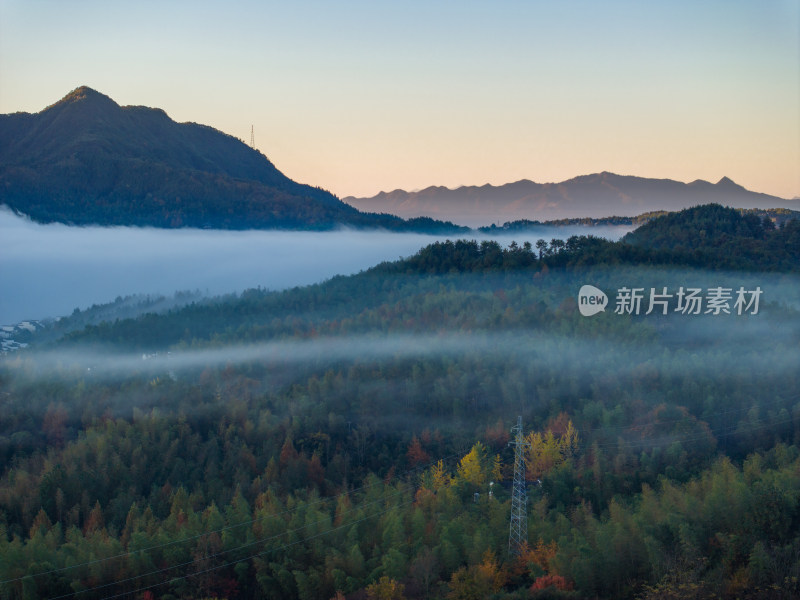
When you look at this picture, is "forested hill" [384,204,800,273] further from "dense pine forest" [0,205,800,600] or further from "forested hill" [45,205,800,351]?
"dense pine forest" [0,205,800,600]

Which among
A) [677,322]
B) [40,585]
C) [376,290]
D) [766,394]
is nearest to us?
[40,585]

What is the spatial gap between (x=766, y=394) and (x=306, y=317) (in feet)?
245

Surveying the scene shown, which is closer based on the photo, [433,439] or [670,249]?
[433,439]

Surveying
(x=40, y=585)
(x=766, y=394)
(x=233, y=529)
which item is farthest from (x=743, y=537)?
(x=766, y=394)

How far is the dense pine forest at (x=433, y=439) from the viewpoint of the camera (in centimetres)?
3550

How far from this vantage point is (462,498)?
164 feet

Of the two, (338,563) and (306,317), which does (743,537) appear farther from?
(306,317)
